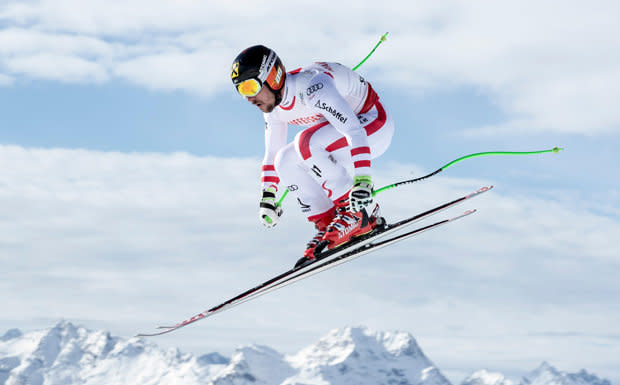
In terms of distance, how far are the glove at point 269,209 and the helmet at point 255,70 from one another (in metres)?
2.27

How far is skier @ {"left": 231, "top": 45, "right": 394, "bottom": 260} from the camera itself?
1126cm

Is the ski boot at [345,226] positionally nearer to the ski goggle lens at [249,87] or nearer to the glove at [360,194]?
the glove at [360,194]

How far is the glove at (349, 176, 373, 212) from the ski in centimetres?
140

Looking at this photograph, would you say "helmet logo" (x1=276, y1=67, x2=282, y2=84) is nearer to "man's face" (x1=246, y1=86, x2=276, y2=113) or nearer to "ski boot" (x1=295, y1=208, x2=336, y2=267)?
"man's face" (x1=246, y1=86, x2=276, y2=113)

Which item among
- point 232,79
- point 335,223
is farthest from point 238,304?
point 232,79

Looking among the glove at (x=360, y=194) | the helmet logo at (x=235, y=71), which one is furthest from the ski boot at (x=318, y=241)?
the helmet logo at (x=235, y=71)

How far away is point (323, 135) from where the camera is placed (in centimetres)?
1203

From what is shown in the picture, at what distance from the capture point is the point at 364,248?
43.0 feet

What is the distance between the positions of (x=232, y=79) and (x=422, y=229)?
181 inches

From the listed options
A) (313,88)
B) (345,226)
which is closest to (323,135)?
(313,88)

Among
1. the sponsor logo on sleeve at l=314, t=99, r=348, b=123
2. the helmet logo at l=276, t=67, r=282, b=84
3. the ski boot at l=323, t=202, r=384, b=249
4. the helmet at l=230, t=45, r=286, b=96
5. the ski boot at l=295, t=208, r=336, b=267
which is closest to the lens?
the helmet at l=230, t=45, r=286, b=96

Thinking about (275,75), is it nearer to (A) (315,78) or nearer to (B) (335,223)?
(A) (315,78)

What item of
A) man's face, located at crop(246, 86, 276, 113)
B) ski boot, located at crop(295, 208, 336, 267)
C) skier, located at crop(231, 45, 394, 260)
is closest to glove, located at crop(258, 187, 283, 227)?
skier, located at crop(231, 45, 394, 260)

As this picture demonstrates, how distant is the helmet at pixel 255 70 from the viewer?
10922 mm
